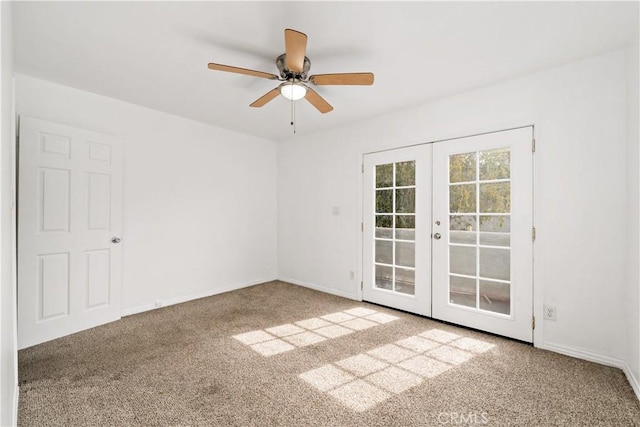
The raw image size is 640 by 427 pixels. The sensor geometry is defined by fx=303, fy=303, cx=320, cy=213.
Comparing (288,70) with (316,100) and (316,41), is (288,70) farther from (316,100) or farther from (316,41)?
(316,100)

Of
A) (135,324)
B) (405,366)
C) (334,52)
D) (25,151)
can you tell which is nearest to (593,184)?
(405,366)

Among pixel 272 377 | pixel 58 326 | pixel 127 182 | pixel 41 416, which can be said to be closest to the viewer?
pixel 41 416

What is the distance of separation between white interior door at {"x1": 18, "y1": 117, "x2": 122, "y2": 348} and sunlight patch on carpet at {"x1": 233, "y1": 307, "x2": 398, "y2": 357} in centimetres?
162

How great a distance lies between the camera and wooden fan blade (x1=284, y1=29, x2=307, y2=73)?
1763mm

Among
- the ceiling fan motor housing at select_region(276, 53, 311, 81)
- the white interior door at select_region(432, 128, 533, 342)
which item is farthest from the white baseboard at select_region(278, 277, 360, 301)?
the ceiling fan motor housing at select_region(276, 53, 311, 81)

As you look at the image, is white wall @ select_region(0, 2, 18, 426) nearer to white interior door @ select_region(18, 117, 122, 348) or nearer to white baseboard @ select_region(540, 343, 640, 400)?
white interior door @ select_region(18, 117, 122, 348)

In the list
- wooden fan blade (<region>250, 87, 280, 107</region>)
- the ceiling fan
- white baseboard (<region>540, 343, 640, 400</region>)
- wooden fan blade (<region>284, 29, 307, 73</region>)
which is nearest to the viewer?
wooden fan blade (<region>284, 29, 307, 73</region>)

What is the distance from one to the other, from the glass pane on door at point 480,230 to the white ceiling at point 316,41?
0.81 meters

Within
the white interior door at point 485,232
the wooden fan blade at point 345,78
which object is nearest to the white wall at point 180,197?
the wooden fan blade at point 345,78

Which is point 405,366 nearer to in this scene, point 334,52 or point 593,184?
point 593,184

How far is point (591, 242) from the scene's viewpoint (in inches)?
96.3

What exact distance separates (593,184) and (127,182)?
179 inches

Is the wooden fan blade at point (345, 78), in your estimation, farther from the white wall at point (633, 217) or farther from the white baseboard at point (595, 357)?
the white baseboard at point (595, 357)

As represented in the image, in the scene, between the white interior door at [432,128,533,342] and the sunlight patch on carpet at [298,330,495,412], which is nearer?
the sunlight patch on carpet at [298,330,495,412]
